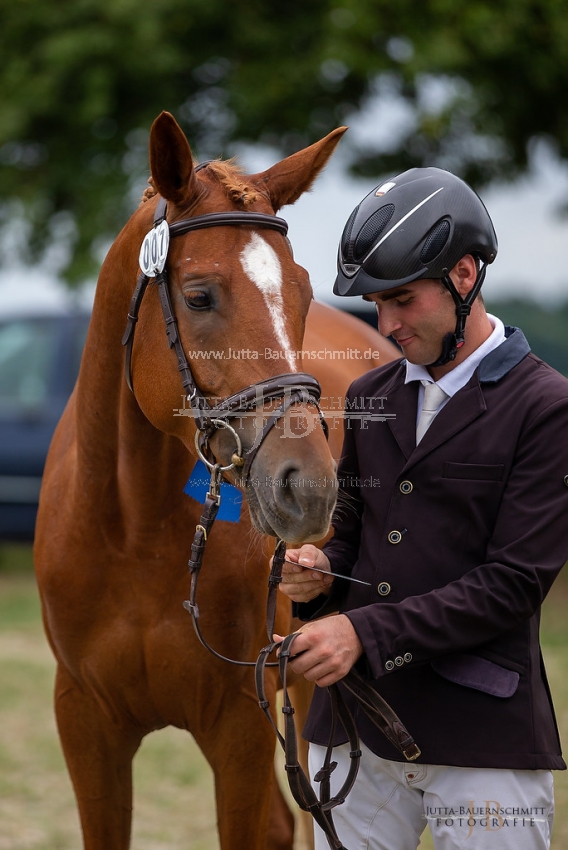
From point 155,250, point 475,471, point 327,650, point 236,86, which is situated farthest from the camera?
point 236,86

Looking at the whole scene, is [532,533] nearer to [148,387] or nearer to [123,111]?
[148,387]

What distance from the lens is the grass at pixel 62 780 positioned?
414cm

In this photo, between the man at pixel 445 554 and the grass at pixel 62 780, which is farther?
the grass at pixel 62 780

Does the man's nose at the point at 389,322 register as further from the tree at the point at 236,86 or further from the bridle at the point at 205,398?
the tree at the point at 236,86

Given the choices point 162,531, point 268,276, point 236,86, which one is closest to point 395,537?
point 268,276

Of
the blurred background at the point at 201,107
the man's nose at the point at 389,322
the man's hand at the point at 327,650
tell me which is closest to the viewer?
the man's hand at the point at 327,650

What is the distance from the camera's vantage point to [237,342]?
225cm

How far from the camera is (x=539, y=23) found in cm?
780

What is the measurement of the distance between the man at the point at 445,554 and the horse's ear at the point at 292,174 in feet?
1.13

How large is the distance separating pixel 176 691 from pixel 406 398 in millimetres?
1107

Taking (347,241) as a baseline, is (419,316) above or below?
below

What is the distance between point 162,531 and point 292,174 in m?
1.06

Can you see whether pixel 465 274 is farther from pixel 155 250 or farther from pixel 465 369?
pixel 155 250

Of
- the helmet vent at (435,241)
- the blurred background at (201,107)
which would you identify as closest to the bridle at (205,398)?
the helmet vent at (435,241)
